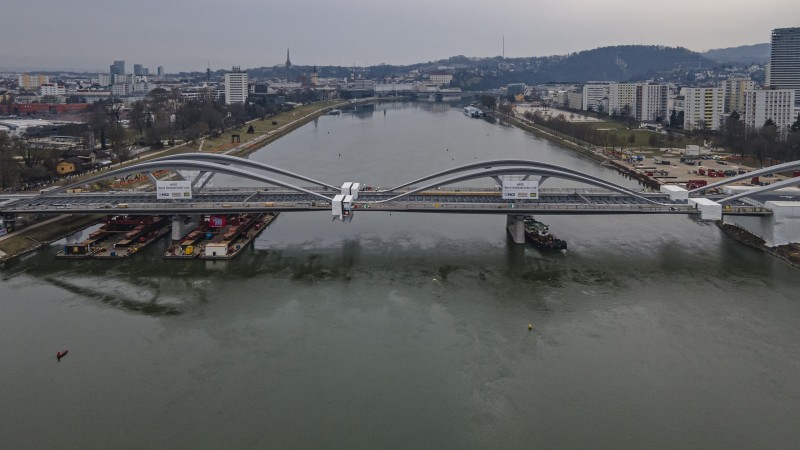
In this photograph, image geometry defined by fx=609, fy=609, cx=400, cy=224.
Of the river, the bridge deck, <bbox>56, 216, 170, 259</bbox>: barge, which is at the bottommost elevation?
the river

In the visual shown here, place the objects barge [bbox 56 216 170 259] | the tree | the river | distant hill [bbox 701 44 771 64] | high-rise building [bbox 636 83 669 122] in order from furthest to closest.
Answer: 1. distant hill [bbox 701 44 771 64]
2. high-rise building [bbox 636 83 669 122]
3. the tree
4. barge [bbox 56 216 170 259]
5. the river

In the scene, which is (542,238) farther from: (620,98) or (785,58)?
(785,58)

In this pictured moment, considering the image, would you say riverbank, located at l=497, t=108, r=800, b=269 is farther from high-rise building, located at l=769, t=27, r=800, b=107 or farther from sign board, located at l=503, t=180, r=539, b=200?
high-rise building, located at l=769, t=27, r=800, b=107

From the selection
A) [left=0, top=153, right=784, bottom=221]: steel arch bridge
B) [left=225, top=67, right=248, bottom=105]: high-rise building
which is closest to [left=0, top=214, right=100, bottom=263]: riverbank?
[left=0, top=153, right=784, bottom=221]: steel arch bridge

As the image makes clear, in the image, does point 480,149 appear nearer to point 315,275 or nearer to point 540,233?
point 540,233

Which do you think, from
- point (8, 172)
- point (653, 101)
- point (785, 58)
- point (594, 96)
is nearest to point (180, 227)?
point (8, 172)

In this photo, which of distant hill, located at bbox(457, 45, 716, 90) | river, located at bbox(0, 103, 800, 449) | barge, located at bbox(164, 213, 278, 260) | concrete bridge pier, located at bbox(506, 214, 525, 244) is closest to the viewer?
river, located at bbox(0, 103, 800, 449)

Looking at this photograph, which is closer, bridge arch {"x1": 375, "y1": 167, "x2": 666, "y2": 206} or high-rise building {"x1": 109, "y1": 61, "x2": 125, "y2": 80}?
bridge arch {"x1": 375, "y1": 167, "x2": 666, "y2": 206}

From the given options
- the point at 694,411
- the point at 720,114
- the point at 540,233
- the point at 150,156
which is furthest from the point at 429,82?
the point at 694,411
